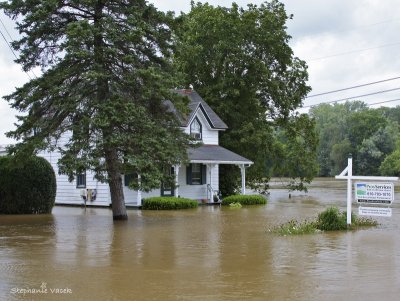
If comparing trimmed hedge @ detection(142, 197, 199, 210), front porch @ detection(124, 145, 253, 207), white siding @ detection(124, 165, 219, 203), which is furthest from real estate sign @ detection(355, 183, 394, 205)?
white siding @ detection(124, 165, 219, 203)

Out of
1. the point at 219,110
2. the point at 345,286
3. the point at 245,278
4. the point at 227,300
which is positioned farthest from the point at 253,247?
the point at 219,110

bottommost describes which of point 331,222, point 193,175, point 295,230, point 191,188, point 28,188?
point 295,230

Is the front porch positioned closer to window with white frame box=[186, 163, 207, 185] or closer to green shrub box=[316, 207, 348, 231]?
window with white frame box=[186, 163, 207, 185]

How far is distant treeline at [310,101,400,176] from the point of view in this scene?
3757 inches

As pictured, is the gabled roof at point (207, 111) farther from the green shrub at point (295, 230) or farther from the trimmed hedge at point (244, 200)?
the green shrub at point (295, 230)

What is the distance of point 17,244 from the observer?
1448 centimetres

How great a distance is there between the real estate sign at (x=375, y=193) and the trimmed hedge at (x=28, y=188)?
14650 millimetres

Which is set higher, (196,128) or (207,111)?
(207,111)

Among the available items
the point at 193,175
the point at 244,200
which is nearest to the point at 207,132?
the point at 193,175

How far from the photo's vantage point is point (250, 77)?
3756 centimetres

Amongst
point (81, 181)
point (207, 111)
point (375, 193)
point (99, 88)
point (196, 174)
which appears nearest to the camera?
point (375, 193)

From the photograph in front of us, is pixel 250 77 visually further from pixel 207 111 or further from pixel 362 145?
pixel 362 145

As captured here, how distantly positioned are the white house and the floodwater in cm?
1210

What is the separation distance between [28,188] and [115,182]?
19.6 feet
